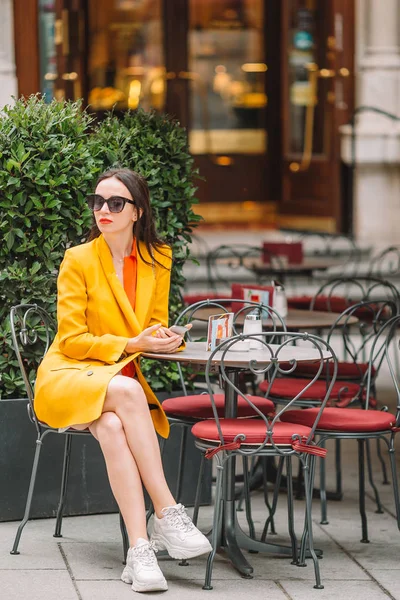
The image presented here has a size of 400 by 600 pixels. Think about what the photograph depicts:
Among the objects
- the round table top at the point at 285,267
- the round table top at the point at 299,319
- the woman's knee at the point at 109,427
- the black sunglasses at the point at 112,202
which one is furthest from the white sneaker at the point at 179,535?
the round table top at the point at 285,267

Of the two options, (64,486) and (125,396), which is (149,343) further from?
(64,486)

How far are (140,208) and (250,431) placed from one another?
1.02m

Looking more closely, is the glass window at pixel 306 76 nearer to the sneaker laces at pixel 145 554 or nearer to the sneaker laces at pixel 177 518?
the sneaker laces at pixel 177 518

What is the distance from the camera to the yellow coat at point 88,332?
4.48 m

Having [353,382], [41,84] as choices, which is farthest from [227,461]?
[41,84]

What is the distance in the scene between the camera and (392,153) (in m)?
11.0

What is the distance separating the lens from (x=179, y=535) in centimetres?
441

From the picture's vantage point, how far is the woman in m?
4.39

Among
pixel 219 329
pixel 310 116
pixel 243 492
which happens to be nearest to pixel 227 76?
pixel 310 116

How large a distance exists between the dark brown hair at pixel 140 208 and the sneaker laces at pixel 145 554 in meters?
1.14

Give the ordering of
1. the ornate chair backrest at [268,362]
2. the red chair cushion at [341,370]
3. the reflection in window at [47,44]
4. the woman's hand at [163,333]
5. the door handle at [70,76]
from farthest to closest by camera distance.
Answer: the door handle at [70,76]
the reflection in window at [47,44]
the red chair cushion at [341,370]
the woman's hand at [163,333]
the ornate chair backrest at [268,362]

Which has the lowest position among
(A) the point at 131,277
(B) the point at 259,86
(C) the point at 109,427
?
(C) the point at 109,427

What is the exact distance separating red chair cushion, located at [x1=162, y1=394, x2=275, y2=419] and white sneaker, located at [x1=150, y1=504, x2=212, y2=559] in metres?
0.50

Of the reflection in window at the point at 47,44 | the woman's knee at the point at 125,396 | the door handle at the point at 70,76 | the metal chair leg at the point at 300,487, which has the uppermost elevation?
the reflection in window at the point at 47,44
